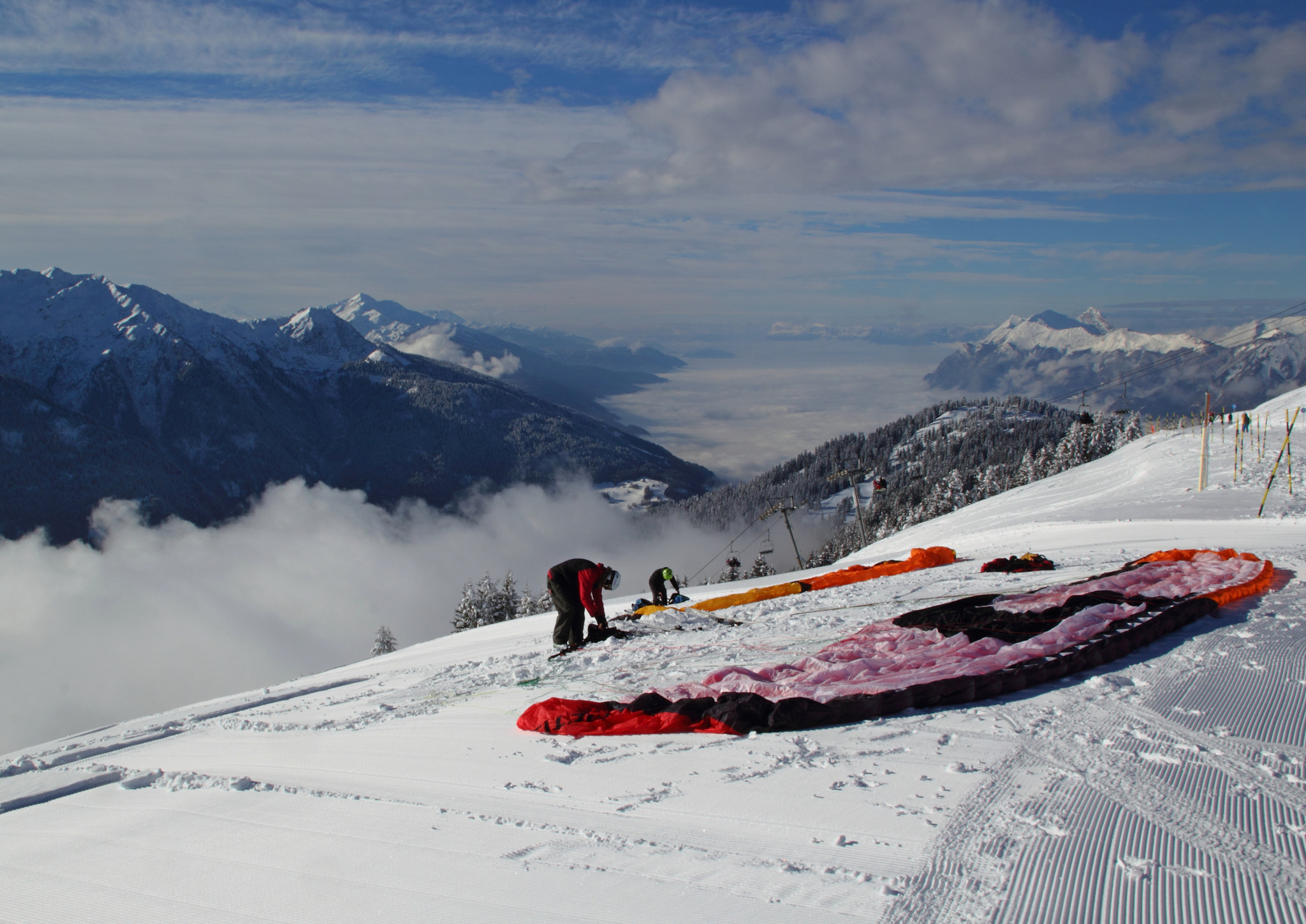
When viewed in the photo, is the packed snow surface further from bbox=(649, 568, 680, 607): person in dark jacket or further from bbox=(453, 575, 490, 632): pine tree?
bbox=(453, 575, 490, 632): pine tree

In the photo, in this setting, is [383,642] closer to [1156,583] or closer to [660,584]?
[660,584]

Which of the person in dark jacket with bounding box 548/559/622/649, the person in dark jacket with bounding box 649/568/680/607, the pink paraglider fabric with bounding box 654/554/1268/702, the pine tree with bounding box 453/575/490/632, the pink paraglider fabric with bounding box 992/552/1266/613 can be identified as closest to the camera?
the pink paraglider fabric with bounding box 654/554/1268/702

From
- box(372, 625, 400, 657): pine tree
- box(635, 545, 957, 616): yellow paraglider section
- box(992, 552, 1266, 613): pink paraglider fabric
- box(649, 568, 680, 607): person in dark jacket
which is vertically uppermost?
box(992, 552, 1266, 613): pink paraglider fabric

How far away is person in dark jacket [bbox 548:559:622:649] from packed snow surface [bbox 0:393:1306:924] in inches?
108

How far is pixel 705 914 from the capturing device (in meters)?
3.43

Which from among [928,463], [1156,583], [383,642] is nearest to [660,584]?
[1156,583]

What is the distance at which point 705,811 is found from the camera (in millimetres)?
4660

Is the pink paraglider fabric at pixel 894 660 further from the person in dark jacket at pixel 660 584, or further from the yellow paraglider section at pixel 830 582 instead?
the person in dark jacket at pixel 660 584

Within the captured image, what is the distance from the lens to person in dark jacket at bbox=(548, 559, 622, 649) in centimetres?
1170

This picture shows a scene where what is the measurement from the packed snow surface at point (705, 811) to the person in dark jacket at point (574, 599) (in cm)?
276

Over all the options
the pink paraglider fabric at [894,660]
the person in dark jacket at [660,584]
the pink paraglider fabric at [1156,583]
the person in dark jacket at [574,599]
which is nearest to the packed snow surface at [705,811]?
the pink paraglider fabric at [894,660]

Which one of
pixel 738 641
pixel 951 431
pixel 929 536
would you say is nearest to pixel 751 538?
pixel 951 431

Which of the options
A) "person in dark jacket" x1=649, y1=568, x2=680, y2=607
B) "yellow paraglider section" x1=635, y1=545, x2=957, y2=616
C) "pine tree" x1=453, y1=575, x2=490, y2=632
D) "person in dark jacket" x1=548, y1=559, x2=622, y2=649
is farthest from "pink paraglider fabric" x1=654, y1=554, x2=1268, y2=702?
"pine tree" x1=453, y1=575, x2=490, y2=632

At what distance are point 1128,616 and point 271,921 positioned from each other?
878cm
